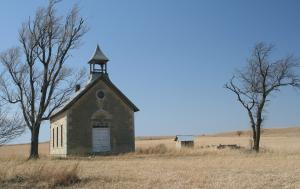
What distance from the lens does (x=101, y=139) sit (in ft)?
136

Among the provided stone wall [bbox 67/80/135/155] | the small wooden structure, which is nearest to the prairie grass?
stone wall [bbox 67/80/135/155]

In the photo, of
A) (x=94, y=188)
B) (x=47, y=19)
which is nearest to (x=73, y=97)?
(x=47, y=19)

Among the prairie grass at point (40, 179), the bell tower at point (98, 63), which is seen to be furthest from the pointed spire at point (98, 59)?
the prairie grass at point (40, 179)

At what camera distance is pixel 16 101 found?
39.2 m

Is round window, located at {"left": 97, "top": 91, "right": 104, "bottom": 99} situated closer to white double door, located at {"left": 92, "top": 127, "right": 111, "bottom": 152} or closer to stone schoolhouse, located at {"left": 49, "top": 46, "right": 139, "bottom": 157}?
stone schoolhouse, located at {"left": 49, "top": 46, "right": 139, "bottom": 157}

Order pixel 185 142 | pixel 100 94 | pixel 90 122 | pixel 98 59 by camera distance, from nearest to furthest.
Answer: pixel 90 122
pixel 100 94
pixel 98 59
pixel 185 142

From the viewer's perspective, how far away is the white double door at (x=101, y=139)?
4119cm

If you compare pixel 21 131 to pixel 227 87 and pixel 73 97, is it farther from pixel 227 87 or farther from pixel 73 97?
pixel 227 87

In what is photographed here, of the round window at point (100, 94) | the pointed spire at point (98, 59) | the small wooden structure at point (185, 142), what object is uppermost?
the pointed spire at point (98, 59)

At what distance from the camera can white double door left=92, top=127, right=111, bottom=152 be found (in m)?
41.2

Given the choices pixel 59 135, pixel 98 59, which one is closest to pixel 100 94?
pixel 98 59

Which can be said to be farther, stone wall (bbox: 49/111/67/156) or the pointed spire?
the pointed spire

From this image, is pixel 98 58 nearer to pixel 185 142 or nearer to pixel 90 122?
pixel 90 122

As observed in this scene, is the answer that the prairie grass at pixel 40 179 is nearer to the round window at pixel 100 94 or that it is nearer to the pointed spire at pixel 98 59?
the round window at pixel 100 94
